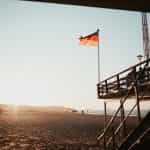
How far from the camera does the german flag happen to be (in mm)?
18812

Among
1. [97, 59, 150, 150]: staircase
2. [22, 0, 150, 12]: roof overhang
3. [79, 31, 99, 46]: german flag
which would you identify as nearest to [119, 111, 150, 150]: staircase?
[97, 59, 150, 150]: staircase

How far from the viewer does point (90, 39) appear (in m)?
18.9

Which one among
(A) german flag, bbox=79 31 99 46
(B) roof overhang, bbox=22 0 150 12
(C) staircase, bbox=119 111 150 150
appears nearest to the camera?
(B) roof overhang, bbox=22 0 150 12

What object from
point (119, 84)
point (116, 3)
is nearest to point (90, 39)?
point (119, 84)

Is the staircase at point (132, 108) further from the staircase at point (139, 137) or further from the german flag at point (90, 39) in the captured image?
the german flag at point (90, 39)

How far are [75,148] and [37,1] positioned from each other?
11295 mm

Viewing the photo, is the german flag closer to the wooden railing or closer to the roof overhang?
the wooden railing

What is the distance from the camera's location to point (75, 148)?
41.2 ft

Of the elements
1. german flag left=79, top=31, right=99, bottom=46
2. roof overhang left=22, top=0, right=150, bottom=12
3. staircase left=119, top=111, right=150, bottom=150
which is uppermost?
german flag left=79, top=31, right=99, bottom=46

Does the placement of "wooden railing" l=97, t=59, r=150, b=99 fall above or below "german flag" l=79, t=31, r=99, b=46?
below

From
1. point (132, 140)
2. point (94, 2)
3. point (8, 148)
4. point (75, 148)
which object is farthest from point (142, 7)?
A: point (8, 148)

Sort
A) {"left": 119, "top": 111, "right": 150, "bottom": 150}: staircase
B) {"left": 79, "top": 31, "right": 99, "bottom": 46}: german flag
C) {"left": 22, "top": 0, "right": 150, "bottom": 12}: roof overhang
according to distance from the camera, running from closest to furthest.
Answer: {"left": 22, "top": 0, "right": 150, "bottom": 12}: roof overhang, {"left": 119, "top": 111, "right": 150, "bottom": 150}: staircase, {"left": 79, "top": 31, "right": 99, "bottom": 46}: german flag

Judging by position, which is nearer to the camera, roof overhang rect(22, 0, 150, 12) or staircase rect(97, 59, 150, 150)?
roof overhang rect(22, 0, 150, 12)

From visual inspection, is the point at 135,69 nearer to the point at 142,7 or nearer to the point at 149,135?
the point at 149,135
